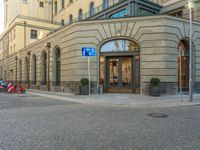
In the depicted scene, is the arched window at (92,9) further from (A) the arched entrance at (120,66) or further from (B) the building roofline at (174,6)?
(A) the arched entrance at (120,66)

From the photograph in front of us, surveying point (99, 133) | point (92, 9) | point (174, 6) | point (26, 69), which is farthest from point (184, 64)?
point (26, 69)

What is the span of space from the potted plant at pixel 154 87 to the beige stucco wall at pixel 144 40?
76cm

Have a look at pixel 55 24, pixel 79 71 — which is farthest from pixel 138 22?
pixel 55 24

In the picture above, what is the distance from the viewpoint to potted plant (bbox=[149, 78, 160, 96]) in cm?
1734

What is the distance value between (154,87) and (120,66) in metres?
3.90

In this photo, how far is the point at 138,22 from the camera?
61.7 ft

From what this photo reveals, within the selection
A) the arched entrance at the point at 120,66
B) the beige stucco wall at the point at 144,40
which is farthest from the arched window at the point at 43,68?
the arched entrance at the point at 120,66

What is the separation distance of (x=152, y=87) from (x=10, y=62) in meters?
38.1

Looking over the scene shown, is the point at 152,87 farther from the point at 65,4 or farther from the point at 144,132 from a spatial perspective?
the point at 65,4

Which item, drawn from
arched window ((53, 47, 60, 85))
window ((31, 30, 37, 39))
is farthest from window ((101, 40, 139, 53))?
window ((31, 30, 37, 39))

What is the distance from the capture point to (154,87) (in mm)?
17344

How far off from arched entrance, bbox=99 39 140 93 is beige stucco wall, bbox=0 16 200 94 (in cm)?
59

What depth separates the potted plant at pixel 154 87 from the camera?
56.9 ft

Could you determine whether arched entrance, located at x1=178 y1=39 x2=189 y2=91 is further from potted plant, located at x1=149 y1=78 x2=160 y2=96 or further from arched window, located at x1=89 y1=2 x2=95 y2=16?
arched window, located at x1=89 y1=2 x2=95 y2=16
